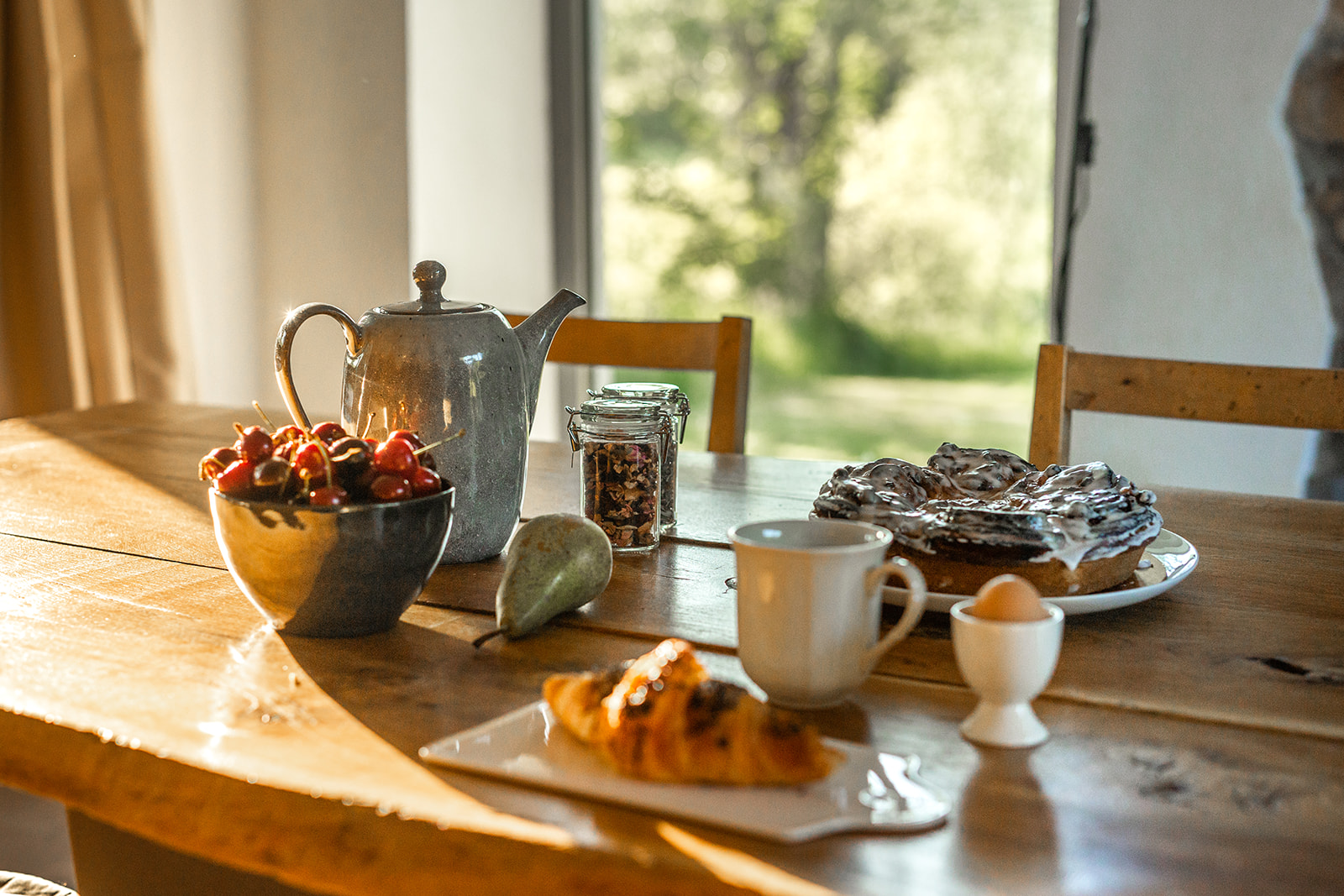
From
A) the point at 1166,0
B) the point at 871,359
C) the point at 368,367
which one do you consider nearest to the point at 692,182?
the point at 871,359

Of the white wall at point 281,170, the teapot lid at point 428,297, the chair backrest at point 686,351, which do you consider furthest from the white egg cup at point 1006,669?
the white wall at point 281,170

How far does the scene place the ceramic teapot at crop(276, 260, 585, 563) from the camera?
2.88ft

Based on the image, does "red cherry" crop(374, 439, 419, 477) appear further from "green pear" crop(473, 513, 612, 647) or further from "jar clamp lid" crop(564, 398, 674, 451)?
"jar clamp lid" crop(564, 398, 674, 451)

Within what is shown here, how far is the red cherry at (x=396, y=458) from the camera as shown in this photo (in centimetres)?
73

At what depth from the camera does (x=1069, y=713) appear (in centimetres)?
63

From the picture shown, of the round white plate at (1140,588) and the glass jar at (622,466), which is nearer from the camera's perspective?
the round white plate at (1140,588)

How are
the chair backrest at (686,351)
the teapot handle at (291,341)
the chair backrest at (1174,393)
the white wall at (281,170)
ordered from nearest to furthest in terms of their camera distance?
1. the teapot handle at (291,341)
2. the chair backrest at (1174,393)
3. the chair backrest at (686,351)
4. the white wall at (281,170)

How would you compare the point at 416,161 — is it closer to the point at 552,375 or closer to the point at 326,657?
the point at 552,375

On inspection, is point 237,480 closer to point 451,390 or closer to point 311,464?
point 311,464

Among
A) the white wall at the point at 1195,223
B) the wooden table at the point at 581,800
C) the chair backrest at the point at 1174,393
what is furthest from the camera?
the white wall at the point at 1195,223

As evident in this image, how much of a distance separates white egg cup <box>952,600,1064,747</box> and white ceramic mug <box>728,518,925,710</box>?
35 millimetres

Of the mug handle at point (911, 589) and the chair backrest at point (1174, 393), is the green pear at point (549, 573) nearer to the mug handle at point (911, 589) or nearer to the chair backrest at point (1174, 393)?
the mug handle at point (911, 589)

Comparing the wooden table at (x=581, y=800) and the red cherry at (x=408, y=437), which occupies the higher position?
the red cherry at (x=408, y=437)

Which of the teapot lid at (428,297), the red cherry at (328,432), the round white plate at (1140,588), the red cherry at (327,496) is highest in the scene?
the teapot lid at (428,297)
